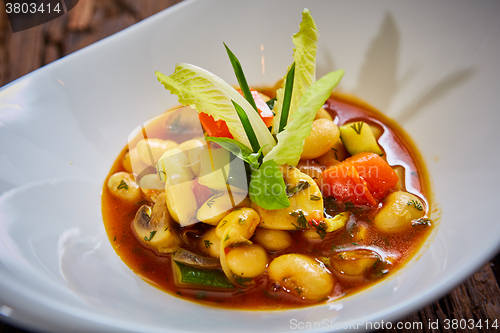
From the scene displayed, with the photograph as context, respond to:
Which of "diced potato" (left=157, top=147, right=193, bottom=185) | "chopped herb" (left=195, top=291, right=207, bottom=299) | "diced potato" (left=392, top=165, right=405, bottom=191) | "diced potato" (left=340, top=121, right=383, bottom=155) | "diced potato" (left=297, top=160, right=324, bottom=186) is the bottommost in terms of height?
"chopped herb" (left=195, top=291, right=207, bottom=299)

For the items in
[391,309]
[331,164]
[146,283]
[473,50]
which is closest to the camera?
[391,309]

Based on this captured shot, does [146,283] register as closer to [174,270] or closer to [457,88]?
[174,270]

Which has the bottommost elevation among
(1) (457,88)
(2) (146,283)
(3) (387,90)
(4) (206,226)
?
(2) (146,283)

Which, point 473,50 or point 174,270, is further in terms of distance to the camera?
point 473,50

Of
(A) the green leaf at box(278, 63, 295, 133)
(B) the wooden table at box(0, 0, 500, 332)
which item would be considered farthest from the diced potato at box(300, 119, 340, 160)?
(B) the wooden table at box(0, 0, 500, 332)

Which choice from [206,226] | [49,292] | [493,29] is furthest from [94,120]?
[493,29]

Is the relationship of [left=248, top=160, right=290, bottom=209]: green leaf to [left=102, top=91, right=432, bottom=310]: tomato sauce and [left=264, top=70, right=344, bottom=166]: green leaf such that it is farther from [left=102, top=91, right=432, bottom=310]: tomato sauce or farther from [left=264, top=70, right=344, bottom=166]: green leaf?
[left=102, top=91, right=432, bottom=310]: tomato sauce
